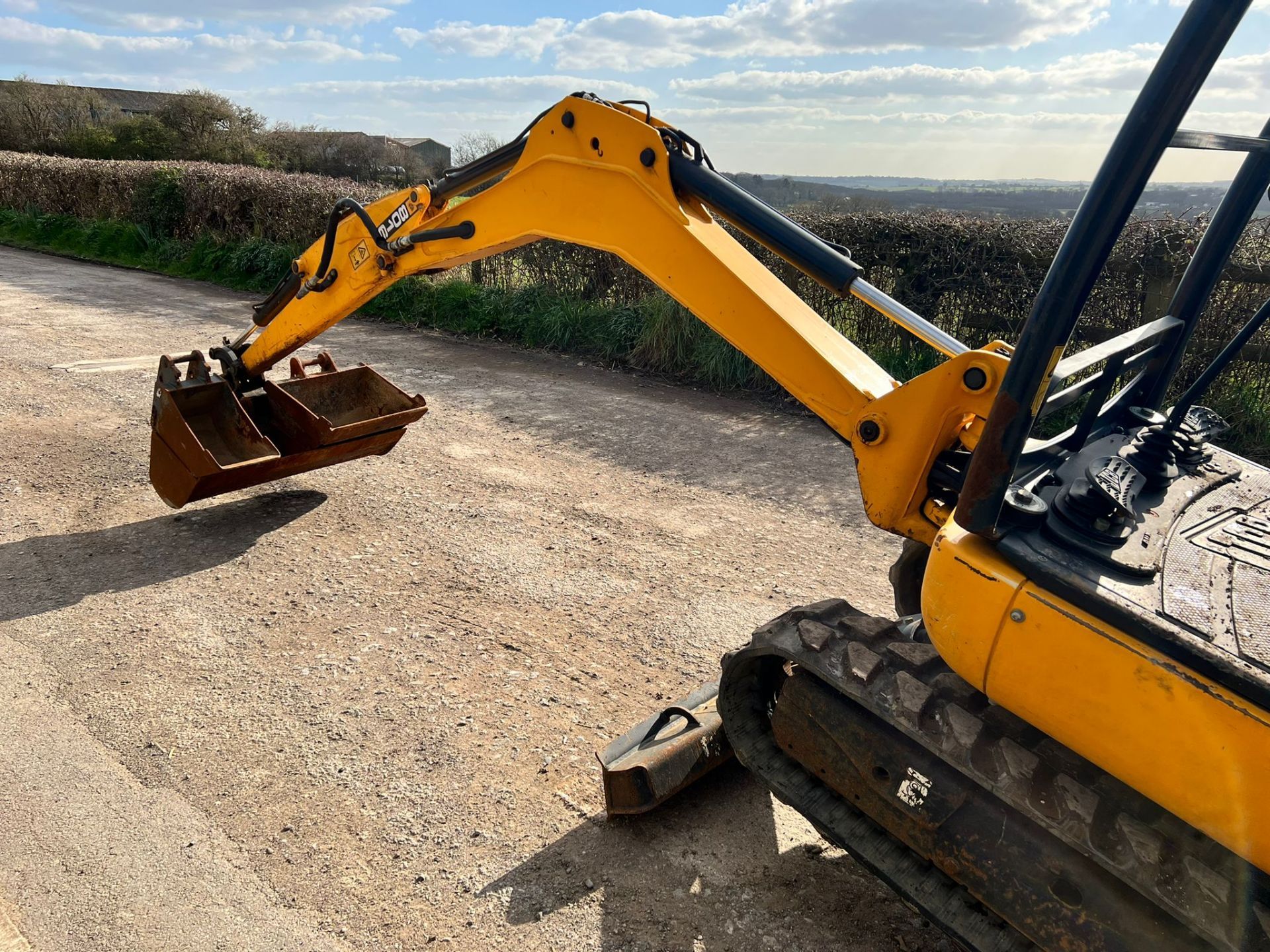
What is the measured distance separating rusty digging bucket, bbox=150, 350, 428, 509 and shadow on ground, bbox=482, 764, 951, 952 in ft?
9.28

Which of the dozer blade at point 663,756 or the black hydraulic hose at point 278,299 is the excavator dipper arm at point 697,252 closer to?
the black hydraulic hose at point 278,299

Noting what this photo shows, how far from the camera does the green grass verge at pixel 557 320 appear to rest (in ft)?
22.3

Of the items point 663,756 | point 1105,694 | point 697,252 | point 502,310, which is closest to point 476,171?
point 697,252

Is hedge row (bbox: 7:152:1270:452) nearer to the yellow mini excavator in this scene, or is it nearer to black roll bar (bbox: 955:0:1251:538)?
the yellow mini excavator

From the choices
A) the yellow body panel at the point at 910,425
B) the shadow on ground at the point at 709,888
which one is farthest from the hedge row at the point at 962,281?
the shadow on ground at the point at 709,888

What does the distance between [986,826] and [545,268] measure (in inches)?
368

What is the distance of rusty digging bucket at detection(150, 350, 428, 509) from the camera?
15.1 ft

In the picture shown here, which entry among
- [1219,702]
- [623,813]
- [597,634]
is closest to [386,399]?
[597,634]

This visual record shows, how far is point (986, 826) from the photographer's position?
2.14 metres

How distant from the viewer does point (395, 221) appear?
4.21 meters

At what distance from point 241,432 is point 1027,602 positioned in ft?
14.1

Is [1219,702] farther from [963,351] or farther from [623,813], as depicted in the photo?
[623,813]

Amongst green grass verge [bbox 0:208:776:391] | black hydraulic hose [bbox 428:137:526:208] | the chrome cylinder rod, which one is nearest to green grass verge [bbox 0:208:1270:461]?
green grass verge [bbox 0:208:776:391]

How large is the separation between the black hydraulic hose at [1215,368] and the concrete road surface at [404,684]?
175cm
